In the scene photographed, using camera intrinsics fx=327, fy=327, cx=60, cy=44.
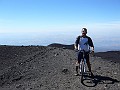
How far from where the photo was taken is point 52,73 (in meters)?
16.5

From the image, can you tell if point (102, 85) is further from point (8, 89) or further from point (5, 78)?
point (5, 78)

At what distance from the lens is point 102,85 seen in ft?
46.1

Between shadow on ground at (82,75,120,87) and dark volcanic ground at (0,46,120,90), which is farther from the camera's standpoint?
dark volcanic ground at (0,46,120,90)

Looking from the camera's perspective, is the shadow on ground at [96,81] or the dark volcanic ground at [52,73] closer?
the shadow on ground at [96,81]

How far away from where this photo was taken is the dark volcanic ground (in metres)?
14.4

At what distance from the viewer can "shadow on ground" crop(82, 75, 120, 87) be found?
14.3 meters

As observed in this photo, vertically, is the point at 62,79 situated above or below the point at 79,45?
below

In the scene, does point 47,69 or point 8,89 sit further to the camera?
point 47,69

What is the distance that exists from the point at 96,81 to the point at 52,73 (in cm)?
281

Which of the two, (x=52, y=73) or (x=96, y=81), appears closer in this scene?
(x=96, y=81)

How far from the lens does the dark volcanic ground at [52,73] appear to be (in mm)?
14406

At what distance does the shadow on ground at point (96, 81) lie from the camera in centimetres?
1428

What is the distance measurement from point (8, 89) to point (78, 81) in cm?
326

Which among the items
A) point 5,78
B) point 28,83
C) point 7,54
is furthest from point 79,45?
point 7,54
